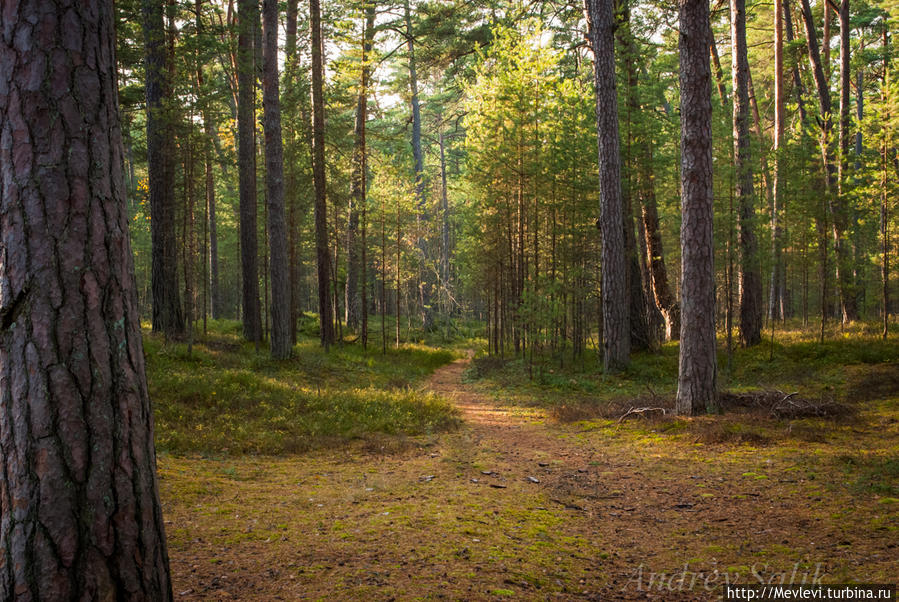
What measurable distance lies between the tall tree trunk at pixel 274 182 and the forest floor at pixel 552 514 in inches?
249

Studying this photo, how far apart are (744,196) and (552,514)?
13.1 m

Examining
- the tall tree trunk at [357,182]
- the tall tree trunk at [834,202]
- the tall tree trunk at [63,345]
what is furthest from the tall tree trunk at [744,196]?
the tall tree trunk at [63,345]

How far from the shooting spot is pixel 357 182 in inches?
811

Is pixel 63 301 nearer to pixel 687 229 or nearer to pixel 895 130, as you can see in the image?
pixel 687 229

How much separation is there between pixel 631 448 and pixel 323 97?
15694 mm

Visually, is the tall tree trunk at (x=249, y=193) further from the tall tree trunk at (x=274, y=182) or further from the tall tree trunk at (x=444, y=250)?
the tall tree trunk at (x=444, y=250)

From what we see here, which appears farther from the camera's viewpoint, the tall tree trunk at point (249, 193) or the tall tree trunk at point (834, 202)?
the tall tree trunk at point (249, 193)

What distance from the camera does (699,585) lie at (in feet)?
11.0

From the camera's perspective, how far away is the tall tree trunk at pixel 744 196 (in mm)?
14578

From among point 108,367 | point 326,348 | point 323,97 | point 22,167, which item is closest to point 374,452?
point 108,367

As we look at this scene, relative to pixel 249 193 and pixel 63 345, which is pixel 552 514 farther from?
pixel 249 193

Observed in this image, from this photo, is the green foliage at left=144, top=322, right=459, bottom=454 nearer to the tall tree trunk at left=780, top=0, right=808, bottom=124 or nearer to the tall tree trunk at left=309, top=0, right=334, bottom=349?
the tall tree trunk at left=309, top=0, right=334, bottom=349

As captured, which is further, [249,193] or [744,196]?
[249,193]

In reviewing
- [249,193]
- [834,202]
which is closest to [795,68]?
[834,202]
